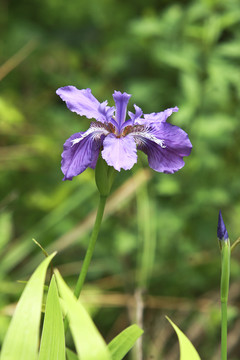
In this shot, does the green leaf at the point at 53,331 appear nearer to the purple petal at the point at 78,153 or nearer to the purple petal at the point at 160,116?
the purple petal at the point at 78,153

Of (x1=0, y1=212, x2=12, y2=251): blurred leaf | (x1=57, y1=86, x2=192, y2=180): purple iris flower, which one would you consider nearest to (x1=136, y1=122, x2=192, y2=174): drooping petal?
(x1=57, y1=86, x2=192, y2=180): purple iris flower

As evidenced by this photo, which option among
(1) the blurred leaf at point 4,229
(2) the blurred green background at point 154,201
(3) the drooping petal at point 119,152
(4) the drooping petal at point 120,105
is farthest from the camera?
(2) the blurred green background at point 154,201

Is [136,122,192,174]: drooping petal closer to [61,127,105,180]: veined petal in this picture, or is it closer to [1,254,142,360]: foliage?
[61,127,105,180]: veined petal

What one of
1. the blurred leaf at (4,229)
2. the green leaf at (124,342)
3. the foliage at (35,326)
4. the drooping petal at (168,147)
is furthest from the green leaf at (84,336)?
the blurred leaf at (4,229)

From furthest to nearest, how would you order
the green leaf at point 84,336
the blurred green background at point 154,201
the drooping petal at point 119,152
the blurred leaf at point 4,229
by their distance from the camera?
the blurred green background at point 154,201 < the blurred leaf at point 4,229 < the drooping petal at point 119,152 < the green leaf at point 84,336

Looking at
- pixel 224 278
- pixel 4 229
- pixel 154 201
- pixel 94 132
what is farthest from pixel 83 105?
pixel 154 201

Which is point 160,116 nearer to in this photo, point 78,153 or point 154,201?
point 78,153
